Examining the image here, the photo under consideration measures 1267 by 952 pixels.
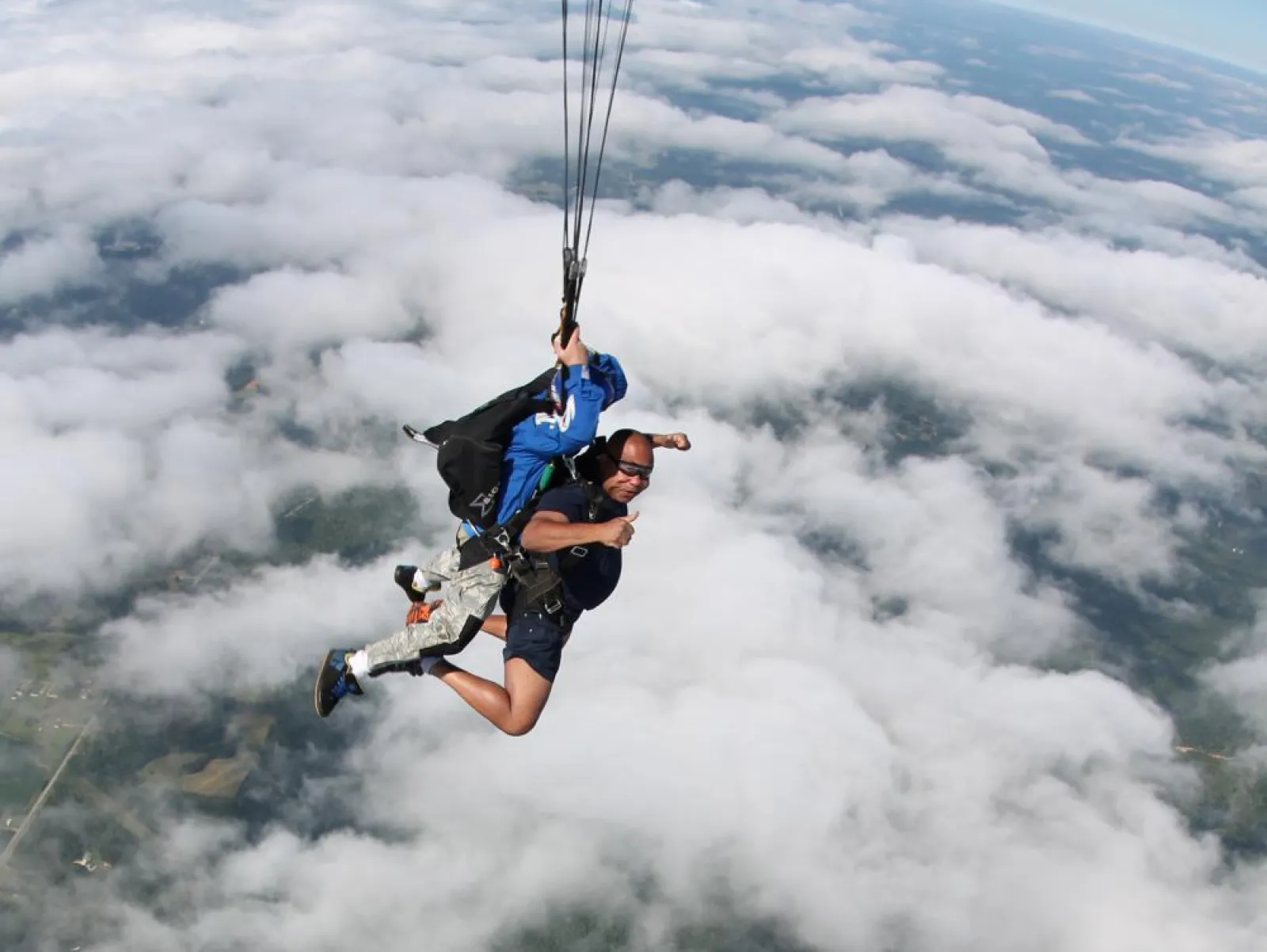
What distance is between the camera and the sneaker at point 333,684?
21.1 feet

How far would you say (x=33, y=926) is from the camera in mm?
78562

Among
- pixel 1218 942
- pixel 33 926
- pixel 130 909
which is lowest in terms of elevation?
pixel 1218 942

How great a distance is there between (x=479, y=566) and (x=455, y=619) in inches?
16.8

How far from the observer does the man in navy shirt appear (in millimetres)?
5531

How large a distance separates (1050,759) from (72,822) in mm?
127522

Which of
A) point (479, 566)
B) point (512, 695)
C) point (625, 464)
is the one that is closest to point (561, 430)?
point (625, 464)

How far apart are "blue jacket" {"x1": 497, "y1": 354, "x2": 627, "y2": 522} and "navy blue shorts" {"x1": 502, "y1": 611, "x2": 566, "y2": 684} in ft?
2.81

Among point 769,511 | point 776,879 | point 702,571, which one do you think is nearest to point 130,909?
point 776,879

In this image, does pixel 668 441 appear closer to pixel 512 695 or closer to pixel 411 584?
pixel 512 695

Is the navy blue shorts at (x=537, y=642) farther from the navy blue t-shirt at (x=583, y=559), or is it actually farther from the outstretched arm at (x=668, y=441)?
the outstretched arm at (x=668, y=441)

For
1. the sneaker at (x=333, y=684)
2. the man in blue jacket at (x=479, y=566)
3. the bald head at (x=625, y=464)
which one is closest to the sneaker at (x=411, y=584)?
the man in blue jacket at (x=479, y=566)

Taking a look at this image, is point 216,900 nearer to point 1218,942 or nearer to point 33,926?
point 33,926

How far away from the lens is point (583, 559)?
5.91 metres

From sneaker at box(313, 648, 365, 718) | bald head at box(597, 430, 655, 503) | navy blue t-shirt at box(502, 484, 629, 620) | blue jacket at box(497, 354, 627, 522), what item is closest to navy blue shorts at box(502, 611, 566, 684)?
navy blue t-shirt at box(502, 484, 629, 620)
